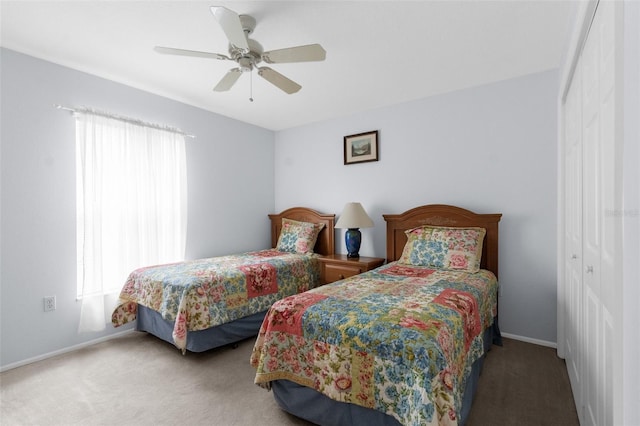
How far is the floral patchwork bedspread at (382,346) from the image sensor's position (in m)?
1.31

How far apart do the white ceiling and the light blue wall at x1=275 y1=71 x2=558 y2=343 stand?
0.26m

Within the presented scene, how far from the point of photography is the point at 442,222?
126 inches

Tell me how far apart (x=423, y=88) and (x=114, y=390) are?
12.1ft

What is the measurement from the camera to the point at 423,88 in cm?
321

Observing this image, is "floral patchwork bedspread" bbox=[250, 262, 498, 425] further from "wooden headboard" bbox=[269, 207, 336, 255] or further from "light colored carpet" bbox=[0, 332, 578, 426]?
"wooden headboard" bbox=[269, 207, 336, 255]

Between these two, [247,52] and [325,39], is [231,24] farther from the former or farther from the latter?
[325,39]

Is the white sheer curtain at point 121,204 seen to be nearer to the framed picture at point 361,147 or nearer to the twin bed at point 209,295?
the twin bed at point 209,295

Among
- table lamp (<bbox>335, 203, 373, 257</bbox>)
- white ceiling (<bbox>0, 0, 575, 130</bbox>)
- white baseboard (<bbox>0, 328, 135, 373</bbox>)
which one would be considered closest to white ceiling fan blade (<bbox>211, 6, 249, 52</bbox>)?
white ceiling (<bbox>0, 0, 575, 130</bbox>)

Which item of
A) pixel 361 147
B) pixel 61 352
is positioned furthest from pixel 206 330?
pixel 361 147

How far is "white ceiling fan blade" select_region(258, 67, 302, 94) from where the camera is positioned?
2.18 meters

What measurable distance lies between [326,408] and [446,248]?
1817mm

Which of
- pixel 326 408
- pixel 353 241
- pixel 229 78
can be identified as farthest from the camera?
pixel 353 241

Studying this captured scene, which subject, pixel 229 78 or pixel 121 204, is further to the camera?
pixel 121 204

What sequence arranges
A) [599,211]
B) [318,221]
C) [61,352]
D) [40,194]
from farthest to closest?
[318,221] → [61,352] → [40,194] → [599,211]
